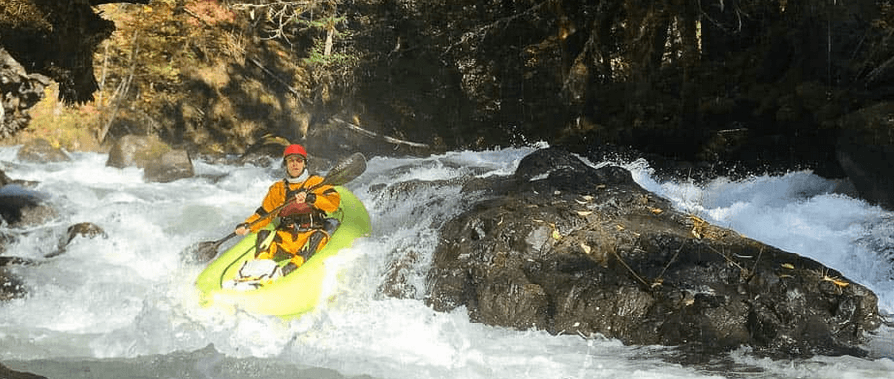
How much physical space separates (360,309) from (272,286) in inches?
22.7

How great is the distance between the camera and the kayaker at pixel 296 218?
498 centimetres

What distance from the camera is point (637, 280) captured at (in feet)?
14.7

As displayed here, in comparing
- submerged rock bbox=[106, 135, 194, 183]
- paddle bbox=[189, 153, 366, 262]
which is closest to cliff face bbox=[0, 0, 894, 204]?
submerged rock bbox=[106, 135, 194, 183]

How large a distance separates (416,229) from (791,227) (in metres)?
3.25

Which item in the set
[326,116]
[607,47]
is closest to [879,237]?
[607,47]

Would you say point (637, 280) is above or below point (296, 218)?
above

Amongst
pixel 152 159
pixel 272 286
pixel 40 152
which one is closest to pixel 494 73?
pixel 152 159

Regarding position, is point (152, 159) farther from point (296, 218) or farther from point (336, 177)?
point (296, 218)

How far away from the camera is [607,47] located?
10.6 meters

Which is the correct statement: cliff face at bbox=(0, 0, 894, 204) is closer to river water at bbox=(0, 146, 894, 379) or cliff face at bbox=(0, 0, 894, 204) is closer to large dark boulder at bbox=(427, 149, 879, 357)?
river water at bbox=(0, 146, 894, 379)

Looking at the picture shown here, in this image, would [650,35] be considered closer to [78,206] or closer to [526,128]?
[526,128]

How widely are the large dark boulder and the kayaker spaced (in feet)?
2.81

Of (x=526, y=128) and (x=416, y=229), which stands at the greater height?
(x=526, y=128)

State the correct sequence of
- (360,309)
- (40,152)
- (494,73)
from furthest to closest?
(494,73), (40,152), (360,309)
